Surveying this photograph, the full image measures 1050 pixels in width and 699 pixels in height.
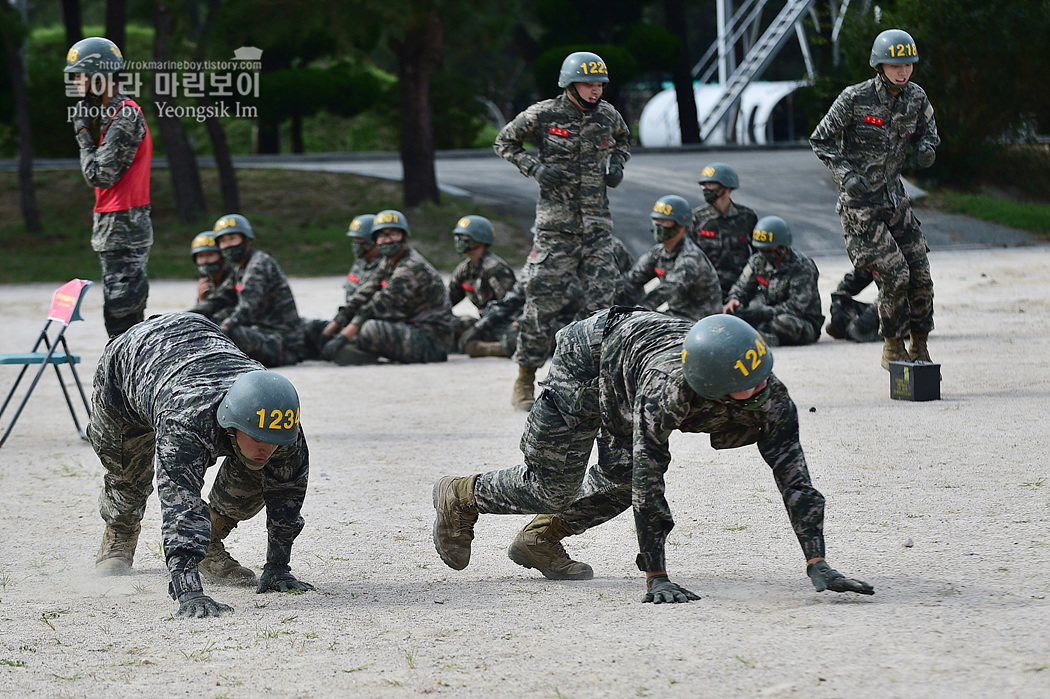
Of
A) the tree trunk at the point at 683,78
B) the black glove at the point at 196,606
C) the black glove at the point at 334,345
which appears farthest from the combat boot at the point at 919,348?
the tree trunk at the point at 683,78

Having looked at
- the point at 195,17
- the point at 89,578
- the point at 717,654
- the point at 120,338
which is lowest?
the point at 89,578

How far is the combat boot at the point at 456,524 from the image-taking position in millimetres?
5547

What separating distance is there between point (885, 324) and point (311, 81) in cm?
2145

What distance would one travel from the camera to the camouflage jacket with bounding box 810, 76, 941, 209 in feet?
30.7

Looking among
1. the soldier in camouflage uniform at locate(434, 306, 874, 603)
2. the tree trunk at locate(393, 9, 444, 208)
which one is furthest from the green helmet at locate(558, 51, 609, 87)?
the tree trunk at locate(393, 9, 444, 208)

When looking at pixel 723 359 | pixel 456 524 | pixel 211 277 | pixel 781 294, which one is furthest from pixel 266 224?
pixel 723 359

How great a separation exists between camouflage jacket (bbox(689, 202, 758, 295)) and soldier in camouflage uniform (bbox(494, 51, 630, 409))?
3.66 m

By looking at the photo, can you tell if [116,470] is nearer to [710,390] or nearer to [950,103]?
[710,390]

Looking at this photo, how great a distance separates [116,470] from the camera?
5.75 meters

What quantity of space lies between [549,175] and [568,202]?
0.22 m

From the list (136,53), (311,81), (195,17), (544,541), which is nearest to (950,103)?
(311,81)

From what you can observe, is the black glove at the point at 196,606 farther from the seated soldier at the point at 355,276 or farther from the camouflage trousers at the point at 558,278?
the seated soldier at the point at 355,276

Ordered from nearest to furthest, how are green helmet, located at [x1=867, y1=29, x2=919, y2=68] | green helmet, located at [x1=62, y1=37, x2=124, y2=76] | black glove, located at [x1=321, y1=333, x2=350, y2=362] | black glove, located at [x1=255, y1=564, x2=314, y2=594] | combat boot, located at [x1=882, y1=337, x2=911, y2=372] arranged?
1. black glove, located at [x1=255, y1=564, x2=314, y2=594]
2. green helmet, located at [x1=62, y1=37, x2=124, y2=76]
3. green helmet, located at [x1=867, y1=29, x2=919, y2=68]
4. combat boot, located at [x1=882, y1=337, x2=911, y2=372]
5. black glove, located at [x1=321, y1=333, x2=350, y2=362]

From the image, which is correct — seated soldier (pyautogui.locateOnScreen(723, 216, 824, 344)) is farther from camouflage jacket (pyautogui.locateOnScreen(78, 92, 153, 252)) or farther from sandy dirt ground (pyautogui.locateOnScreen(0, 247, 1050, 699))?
camouflage jacket (pyautogui.locateOnScreen(78, 92, 153, 252))
